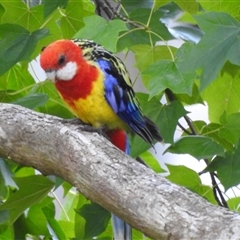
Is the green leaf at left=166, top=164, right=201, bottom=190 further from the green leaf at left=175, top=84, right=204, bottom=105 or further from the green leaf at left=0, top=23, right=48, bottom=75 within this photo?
the green leaf at left=0, top=23, right=48, bottom=75

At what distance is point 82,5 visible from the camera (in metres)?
1.09

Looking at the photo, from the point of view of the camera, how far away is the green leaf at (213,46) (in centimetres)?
81

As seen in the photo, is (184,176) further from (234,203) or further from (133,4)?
(133,4)

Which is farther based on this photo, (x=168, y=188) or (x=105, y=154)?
(x=105, y=154)

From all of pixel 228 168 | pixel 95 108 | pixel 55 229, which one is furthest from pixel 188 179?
pixel 55 229

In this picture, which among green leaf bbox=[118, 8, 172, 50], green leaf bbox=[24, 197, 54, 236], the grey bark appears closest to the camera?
the grey bark

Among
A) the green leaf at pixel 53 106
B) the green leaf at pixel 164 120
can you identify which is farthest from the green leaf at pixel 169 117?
the green leaf at pixel 53 106

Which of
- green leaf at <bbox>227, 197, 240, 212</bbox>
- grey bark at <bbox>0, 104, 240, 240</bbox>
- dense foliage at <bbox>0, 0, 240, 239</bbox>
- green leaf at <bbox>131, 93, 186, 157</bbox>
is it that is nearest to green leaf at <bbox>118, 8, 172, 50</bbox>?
dense foliage at <bbox>0, 0, 240, 239</bbox>

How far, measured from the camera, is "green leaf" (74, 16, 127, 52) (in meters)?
0.90

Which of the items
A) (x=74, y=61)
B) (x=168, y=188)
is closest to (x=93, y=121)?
(x=74, y=61)

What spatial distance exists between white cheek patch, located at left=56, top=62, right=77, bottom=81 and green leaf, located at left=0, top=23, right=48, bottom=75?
61mm

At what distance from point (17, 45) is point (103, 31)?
171 millimetres

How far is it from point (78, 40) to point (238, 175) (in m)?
0.38

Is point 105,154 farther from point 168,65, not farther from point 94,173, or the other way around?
point 168,65
